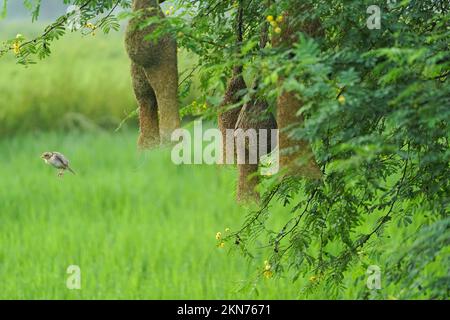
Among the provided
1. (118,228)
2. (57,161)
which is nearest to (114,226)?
(118,228)

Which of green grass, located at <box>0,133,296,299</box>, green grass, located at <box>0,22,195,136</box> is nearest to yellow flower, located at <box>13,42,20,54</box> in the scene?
green grass, located at <box>0,133,296,299</box>

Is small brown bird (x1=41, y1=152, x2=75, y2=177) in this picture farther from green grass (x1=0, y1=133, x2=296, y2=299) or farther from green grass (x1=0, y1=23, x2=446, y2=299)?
green grass (x1=0, y1=133, x2=296, y2=299)

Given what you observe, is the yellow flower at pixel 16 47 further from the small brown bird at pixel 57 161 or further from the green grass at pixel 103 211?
the green grass at pixel 103 211

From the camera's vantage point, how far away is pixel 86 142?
10.4 metres

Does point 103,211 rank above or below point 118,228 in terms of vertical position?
above

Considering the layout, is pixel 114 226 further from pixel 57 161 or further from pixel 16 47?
pixel 16 47

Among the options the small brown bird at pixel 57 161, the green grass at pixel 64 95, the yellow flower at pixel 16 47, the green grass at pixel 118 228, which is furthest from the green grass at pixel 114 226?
the yellow flower at pixel 16 47

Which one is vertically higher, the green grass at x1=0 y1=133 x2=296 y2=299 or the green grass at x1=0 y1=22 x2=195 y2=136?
the green grass at x1=0 y1=22 x2=195 y2=136

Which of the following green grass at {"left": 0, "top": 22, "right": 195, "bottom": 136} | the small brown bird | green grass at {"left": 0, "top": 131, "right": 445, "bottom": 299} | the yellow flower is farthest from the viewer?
green grass at {"left": 0, "top": 22, "right": 195, "bottom": 136}
